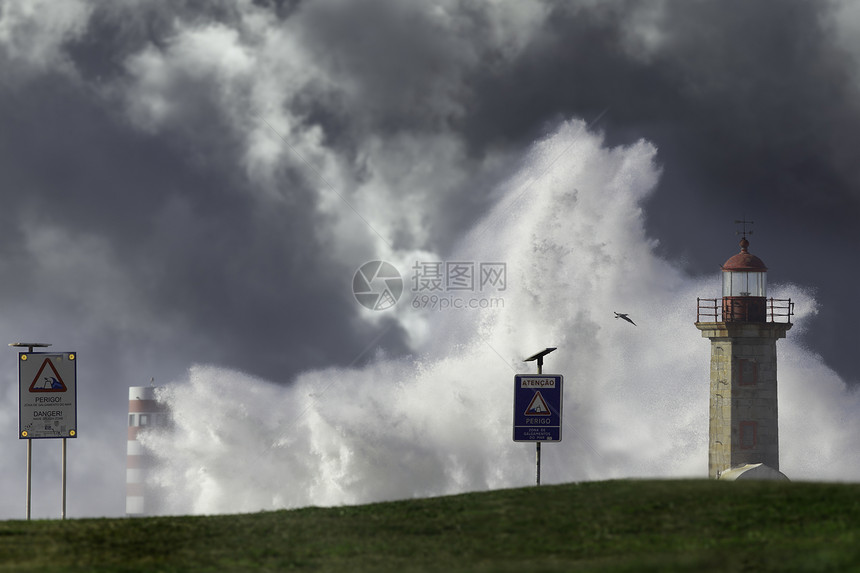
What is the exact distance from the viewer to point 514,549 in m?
22.4

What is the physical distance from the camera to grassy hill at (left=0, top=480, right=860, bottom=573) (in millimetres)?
21297

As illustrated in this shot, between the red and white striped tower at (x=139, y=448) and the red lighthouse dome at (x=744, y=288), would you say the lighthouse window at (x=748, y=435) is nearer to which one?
the red lighthouse dome at (x=744, y=288)

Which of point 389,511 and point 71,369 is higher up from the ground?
Result: point 71,369

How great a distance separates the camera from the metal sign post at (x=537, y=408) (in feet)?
104

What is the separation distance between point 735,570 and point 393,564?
5.92 m

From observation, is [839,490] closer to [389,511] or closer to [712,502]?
[712,502]

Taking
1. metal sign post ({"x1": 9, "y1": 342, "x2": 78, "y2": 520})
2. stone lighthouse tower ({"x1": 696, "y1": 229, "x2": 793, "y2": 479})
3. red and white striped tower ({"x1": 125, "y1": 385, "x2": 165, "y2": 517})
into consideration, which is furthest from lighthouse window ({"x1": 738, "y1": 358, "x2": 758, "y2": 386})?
red and white striped tower ({"x1": 125, "y1": 385, "x2": 165, "y2": 517})

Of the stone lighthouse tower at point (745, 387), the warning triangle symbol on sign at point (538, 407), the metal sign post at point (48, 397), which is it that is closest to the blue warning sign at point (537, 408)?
the warning triangle symbol on sign at point (538, 407)

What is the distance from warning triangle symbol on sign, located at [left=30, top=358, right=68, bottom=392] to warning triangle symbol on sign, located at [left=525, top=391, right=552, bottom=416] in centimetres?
1531

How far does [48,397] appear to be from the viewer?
38.5 metres

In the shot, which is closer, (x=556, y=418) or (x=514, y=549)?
(x=514, y=549)

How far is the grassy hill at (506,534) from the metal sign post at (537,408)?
14.6 feet

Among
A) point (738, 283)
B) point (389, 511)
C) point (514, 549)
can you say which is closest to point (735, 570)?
point (514, 549)

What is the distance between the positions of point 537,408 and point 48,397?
16.0 metres
